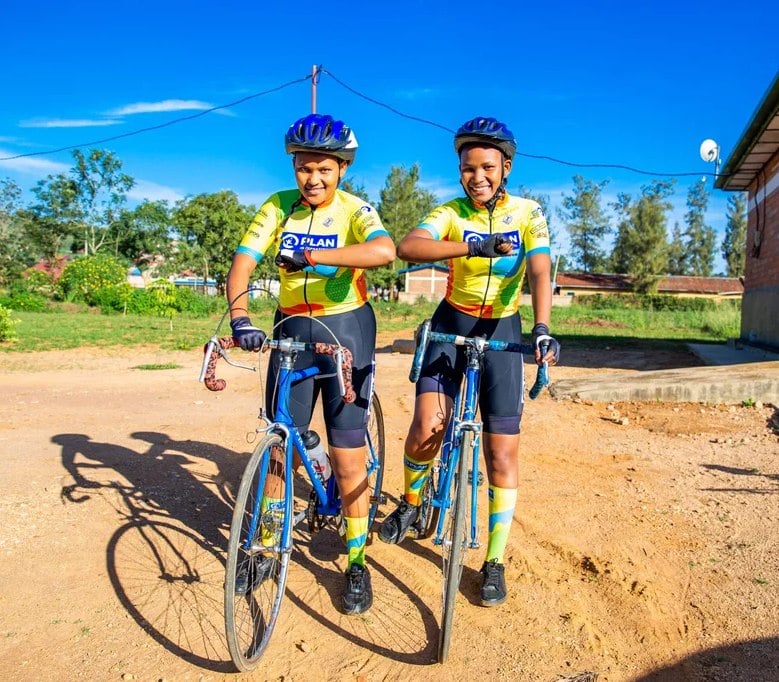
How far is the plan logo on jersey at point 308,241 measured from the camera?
2.96m

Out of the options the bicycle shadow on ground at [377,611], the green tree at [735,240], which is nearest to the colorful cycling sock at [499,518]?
the bicycle shadow on ground at [377,611]

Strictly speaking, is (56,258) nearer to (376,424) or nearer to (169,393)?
(169,393)

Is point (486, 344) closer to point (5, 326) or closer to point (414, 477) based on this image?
point (414, 477)

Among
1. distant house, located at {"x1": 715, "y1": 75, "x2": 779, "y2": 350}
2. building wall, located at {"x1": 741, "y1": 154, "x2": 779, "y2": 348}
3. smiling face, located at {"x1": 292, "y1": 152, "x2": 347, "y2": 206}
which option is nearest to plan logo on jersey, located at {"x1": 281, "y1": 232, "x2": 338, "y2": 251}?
smiling face, located at {"x1": 292, "y1": 152, "x2": 347, "y2": 206}

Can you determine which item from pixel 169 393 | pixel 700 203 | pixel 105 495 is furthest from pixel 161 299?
pixel 700 203

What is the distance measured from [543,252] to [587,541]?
5.87 feet

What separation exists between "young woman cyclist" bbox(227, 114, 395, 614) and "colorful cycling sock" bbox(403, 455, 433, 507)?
35 cm

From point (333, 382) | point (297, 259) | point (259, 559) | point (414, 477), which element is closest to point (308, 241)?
point (297, 259)

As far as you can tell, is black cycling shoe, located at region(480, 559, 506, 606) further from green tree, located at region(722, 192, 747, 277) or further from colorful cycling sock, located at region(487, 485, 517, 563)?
green tree, located at region(722, 192, 747, 277)

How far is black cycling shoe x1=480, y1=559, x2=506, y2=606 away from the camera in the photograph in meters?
2.98

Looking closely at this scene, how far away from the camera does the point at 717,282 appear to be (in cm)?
6362

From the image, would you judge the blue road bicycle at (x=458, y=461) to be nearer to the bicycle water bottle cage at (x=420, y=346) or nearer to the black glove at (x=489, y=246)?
the bicycle water bottle cage at (x=420, y=346)

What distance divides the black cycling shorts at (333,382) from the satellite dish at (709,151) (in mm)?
13720

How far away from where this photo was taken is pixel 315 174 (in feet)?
9.53
